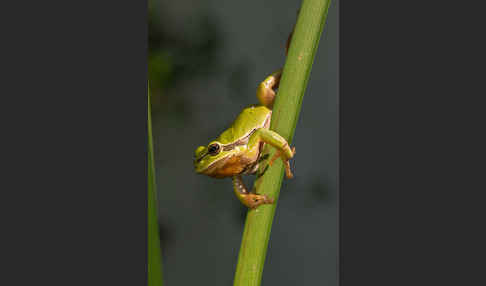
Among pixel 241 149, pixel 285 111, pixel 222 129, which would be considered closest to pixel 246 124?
pixel 241 149

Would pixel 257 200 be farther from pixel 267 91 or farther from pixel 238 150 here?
pixel 267 91

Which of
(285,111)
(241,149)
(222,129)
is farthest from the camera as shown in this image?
(222,129)

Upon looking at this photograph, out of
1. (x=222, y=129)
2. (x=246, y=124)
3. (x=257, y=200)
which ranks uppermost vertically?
(x=222, y=129)

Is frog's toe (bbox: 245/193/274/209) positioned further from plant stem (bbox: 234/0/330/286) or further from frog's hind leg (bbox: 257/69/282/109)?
frog's hind leg (bbox: 257/69/282/109)

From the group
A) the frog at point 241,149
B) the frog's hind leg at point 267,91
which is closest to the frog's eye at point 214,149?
the frog at point 241,149

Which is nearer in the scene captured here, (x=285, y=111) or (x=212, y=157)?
(x=285, y=111)

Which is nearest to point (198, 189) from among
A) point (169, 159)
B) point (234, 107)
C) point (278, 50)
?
point (169, 159)

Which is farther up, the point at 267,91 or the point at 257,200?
the point at 267,91

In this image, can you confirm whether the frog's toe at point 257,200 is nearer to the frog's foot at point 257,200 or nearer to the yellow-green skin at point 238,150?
the frog's foot at point 257,200
